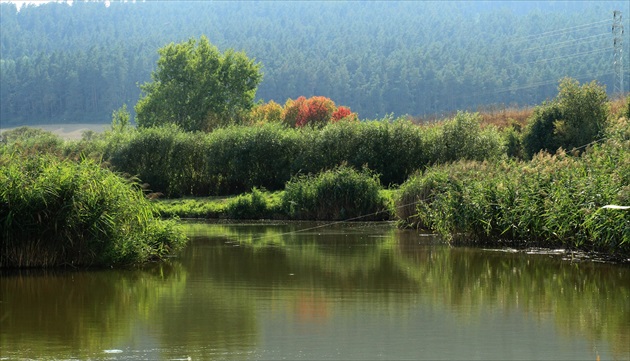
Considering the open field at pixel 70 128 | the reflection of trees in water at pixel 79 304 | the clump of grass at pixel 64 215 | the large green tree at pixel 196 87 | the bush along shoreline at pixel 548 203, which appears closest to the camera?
the reflection of trees in water at pixel 79 304

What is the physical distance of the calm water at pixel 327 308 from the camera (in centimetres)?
1176

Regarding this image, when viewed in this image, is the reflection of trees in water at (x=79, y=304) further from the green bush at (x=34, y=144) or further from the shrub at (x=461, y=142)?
the shrub at (x=461, y=142)

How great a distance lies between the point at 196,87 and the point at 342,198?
164 feet

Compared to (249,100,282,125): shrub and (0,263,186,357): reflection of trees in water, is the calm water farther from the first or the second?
(249,100,282,125): shrub

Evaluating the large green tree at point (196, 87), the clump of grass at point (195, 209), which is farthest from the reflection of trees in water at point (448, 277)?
the large green tree at point (196, 87)

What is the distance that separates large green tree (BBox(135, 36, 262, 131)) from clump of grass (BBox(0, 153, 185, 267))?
60521mm

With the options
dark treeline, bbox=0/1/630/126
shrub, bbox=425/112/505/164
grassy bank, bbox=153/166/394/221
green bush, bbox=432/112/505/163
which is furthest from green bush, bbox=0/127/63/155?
dark treeline, bbox=0/1/630/126

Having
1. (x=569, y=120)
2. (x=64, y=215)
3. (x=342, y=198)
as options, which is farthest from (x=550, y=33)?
(x=64, y=215)

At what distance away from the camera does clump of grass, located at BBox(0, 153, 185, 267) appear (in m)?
18.8

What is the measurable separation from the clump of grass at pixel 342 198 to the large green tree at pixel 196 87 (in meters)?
45.1

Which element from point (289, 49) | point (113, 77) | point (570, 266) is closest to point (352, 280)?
point (570, 266)

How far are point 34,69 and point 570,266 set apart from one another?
15946 centimetres

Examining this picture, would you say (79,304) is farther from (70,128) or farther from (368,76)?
(368,76)

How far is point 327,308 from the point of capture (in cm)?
1495
